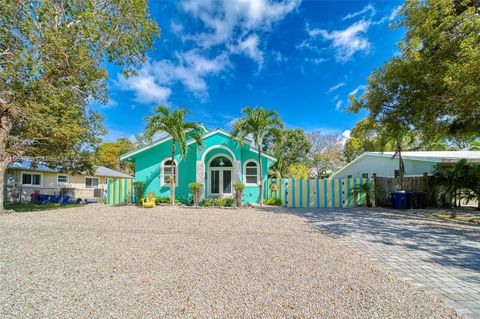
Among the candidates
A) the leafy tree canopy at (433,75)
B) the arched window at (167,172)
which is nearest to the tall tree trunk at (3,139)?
the arched window at (167,172)

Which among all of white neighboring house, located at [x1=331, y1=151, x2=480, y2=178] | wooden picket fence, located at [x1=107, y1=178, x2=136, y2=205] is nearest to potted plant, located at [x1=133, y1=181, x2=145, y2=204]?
wooden picket fence, located at [x1=107, y1=178, x2=136, y2=205]

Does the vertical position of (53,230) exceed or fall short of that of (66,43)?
it falls short

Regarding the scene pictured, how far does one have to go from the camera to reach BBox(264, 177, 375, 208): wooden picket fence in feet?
44.9

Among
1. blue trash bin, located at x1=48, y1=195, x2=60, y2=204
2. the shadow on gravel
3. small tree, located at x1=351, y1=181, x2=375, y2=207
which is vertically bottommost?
blue trash bin, located at x1=48, y1=195, x2=60, y2=204

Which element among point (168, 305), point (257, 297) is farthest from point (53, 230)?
point (257, 297)

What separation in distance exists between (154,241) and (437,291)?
5.64 m

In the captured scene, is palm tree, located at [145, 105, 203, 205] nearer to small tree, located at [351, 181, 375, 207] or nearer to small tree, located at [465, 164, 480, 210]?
small tree, located at [351, 181, 375, 207]

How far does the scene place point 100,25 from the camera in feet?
39.2

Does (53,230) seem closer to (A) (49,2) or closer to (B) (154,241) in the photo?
(B) (154,241)

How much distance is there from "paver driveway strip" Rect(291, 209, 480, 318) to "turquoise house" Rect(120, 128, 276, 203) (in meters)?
6.87

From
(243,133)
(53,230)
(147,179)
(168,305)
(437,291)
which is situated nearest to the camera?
(168,305)

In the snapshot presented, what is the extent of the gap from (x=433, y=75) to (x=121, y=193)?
1765 cm

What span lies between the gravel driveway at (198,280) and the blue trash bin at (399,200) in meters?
9.58

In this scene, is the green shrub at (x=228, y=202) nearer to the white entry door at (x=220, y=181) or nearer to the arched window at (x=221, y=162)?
the white entry door at (x=220, y=181)
